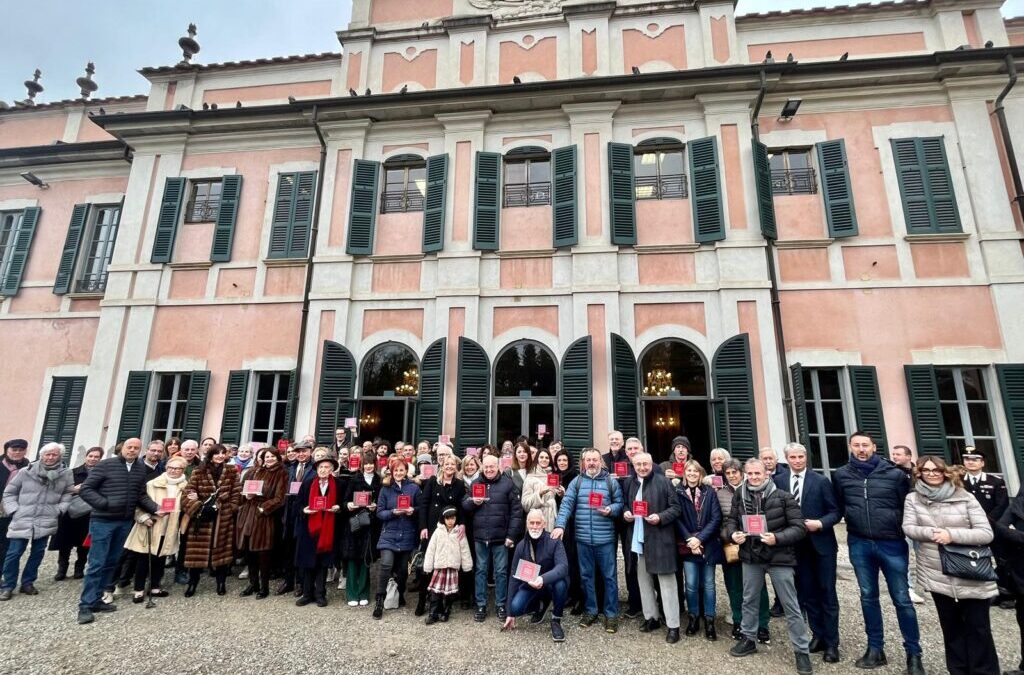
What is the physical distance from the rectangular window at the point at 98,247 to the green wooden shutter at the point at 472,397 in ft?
29.2

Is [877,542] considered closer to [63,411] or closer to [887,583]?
[887,583]

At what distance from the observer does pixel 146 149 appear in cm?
1098

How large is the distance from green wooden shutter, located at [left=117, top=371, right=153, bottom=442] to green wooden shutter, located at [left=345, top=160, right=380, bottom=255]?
4.95 meters

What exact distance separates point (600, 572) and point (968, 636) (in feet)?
9.28

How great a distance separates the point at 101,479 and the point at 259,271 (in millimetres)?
5936

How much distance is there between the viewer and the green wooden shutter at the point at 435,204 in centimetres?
956

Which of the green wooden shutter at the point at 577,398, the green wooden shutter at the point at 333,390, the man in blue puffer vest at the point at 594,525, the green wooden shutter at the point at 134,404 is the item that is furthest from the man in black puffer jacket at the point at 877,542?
the green wooden shutter at the point at 134,404

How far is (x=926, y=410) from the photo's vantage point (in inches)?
312

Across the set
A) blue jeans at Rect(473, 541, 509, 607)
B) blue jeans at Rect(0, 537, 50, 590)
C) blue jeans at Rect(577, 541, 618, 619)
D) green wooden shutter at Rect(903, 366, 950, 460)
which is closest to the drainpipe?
green wooden shutter at Rect(903, 366, 950, 460)

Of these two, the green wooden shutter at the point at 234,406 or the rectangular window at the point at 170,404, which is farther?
the rectangular window at the point at 170,404

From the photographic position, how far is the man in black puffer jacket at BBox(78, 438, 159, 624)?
16.1 ft

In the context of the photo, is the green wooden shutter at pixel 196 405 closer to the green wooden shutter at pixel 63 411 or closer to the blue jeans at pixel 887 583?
the green wooden shutter at pixel 63 411

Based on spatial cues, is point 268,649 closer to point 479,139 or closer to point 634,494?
point 634,494

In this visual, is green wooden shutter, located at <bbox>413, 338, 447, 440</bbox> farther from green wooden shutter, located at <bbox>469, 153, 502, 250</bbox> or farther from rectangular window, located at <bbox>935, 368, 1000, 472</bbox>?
rectangular window, located at <bbox>935, 368, 1000, 472</bbox>
